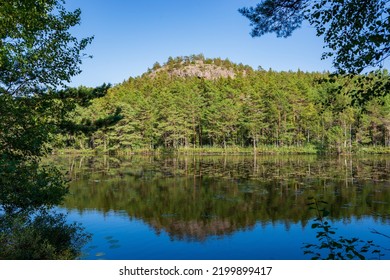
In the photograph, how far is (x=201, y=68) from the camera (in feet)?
617

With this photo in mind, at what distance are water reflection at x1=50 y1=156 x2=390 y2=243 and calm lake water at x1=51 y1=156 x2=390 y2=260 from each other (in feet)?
0.16

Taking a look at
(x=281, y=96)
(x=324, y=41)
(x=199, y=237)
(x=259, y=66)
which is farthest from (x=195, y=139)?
(x=259, y=66)

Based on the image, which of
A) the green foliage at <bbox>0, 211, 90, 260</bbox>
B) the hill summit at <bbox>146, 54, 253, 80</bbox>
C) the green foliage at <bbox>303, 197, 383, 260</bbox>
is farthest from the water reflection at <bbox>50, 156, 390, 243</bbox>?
the hill summit at <bbox>146, 54, 253, 80</bbox>

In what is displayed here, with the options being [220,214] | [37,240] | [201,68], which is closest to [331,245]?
[220,214]

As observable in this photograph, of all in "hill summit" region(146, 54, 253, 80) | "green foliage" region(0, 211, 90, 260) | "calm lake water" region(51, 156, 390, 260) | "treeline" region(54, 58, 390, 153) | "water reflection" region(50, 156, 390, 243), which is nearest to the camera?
"green foliage" region(0, 211, 90, 260)

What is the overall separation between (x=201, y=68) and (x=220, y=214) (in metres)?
177

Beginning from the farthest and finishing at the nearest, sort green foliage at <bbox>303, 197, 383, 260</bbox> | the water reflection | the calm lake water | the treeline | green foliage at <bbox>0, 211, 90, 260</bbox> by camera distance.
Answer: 1. the treeline
2. the water reflection
3. the calm lake water
4. green foliage at <bbox>0, 211, 90, 260</bbox>
5. green foliage at <bbox>303, 197, 383, 260</bbox>

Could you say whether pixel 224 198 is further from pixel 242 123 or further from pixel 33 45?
pixel 242 123

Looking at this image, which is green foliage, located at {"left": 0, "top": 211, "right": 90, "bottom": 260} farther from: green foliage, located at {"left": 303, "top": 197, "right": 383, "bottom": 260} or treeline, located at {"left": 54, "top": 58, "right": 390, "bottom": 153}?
treeline, located at {"left": 54, "top": 58, "right": 390, "bottom": 153}

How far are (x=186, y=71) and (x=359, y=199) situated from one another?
171894 millimetres

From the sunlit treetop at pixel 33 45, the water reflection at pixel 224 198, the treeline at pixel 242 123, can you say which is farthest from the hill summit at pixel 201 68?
the sunlit treetop at pixel 33 45

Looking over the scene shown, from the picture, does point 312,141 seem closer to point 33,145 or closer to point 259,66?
point 33,145

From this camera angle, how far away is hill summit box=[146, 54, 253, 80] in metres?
183

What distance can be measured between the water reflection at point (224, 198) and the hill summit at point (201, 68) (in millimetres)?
155531
